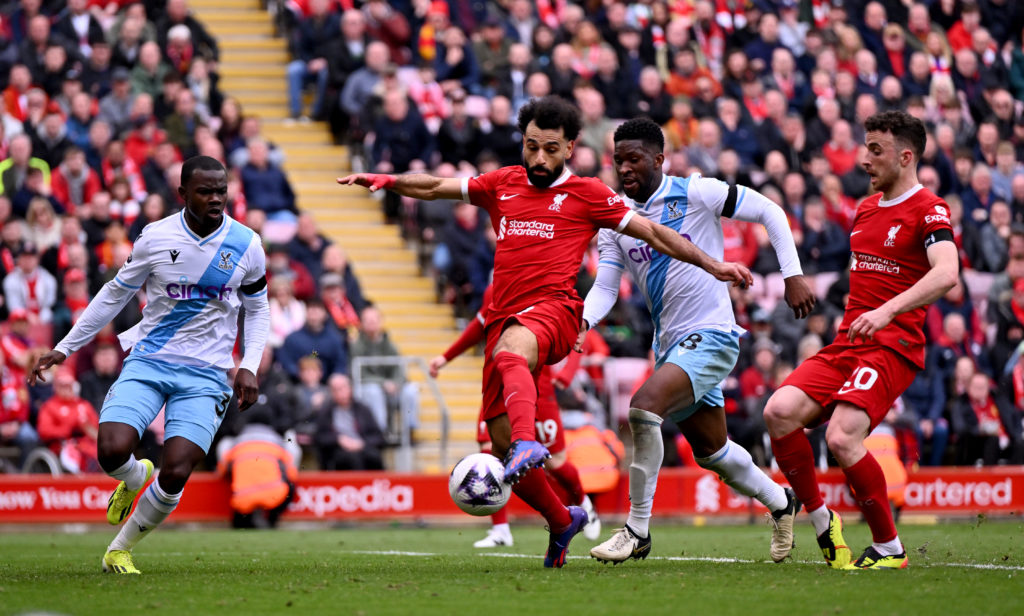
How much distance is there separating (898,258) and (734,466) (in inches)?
72.4

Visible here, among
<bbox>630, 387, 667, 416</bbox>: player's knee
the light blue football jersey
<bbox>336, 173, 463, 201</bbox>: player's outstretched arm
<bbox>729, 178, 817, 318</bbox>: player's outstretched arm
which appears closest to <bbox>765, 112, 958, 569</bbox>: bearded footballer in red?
<bbox>729, 178, 817, 318</bbox>: player's outstretched arm

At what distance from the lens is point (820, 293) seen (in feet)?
63.3

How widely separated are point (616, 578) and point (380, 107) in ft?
43.6

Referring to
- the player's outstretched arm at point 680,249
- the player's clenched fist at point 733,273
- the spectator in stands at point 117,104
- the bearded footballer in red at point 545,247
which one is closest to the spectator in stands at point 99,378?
the spectator in stands at point 117,104

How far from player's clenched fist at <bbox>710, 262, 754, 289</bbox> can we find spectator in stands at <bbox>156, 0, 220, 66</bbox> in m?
13.3

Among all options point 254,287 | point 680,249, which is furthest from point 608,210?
point 254,287

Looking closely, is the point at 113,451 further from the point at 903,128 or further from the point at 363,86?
the point at 363,86

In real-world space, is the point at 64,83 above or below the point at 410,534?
above

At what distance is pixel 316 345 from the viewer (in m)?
17.3

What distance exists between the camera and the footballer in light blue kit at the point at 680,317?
920 cm

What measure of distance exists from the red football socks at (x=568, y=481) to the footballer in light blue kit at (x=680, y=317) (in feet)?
9.58

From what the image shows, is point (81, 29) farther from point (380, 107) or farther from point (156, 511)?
point (156, 511)

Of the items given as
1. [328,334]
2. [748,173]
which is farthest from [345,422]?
[748,173]

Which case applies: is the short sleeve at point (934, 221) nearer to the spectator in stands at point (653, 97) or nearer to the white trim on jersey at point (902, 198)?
the white trim on jersey at point (902, 198)
